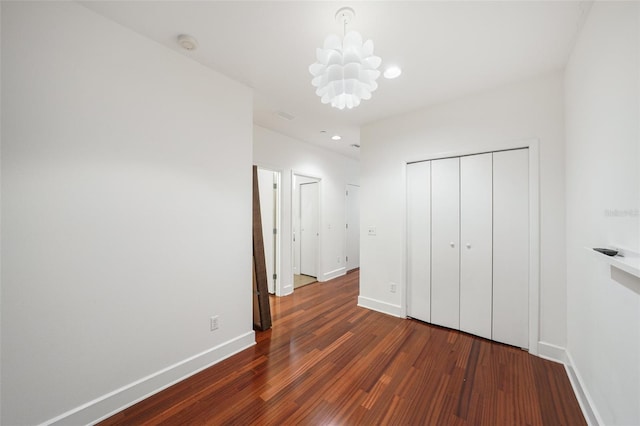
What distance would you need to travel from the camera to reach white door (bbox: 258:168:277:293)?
412 cm

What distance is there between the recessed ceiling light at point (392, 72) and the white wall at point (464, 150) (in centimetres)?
92

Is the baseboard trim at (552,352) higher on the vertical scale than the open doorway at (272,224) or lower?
lower

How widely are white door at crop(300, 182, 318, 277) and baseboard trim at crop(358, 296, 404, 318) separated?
1642 millimetres

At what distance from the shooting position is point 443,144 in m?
2.85

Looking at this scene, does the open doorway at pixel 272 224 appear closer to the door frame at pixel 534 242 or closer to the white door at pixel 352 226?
the white door at pixel 352 226

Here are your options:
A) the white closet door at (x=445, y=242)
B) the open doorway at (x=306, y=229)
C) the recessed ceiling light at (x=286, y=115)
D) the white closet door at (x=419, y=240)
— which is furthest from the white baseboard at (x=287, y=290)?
the recessed ceiling light at (x=286, y=115)

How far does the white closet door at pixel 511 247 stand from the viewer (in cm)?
237

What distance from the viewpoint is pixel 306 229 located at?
518 cm

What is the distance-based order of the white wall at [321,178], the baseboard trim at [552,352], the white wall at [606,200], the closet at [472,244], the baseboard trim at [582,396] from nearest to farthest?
the white wall at [606,200] → the baseboard trim at [582,396] → the baseboard trim at [552,352] → the closet at [472,244] → the white wall at [321,178]

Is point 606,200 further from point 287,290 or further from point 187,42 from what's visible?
point 287,290

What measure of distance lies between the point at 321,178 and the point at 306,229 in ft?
3.87

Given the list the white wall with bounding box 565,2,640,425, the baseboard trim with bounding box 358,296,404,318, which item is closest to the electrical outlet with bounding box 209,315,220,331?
the baseboard trim with bounding box 358,296,404,318

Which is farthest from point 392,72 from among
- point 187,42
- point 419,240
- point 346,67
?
point 419,240

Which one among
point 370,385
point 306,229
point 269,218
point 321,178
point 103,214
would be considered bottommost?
point 370,385
